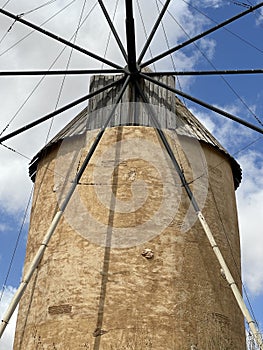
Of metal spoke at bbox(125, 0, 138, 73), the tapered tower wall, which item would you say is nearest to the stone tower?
the tapered tower wall

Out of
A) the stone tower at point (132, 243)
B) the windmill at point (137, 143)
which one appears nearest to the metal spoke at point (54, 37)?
the windmill at point (137, 143)

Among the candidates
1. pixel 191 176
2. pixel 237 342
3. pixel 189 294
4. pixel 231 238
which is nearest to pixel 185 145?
pixel 191 176

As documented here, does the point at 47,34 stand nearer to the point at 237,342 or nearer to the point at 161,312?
the point at 161,312

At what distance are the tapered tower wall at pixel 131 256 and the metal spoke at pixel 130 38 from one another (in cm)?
155

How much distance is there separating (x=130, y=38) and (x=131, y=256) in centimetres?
443

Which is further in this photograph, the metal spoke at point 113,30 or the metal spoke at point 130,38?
the metal spoke at point 113,30

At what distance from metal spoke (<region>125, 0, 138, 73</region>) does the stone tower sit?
1.12m

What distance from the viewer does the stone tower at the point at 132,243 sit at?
10602 millimetres

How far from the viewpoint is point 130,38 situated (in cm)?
1106

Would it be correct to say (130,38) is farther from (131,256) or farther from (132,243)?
(131,256)

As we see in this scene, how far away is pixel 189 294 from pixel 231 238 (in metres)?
2.28

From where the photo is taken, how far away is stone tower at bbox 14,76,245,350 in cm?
1060

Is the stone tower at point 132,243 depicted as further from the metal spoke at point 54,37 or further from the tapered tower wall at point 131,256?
the metal spoke at point 54,37

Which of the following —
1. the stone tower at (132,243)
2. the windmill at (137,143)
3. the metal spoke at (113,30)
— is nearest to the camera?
the windmill at (137,143)
